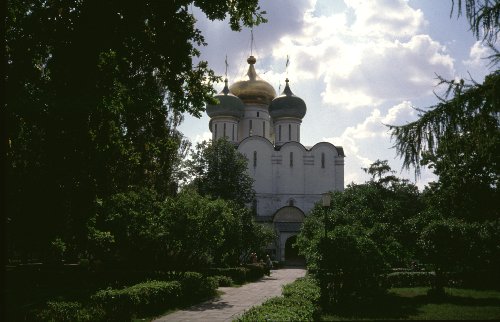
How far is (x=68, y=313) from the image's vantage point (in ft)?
30.6

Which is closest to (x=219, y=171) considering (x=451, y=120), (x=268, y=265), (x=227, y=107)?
(x=268, y=265)

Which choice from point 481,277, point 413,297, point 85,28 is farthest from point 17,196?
point 481,277

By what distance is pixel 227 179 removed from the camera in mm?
39000

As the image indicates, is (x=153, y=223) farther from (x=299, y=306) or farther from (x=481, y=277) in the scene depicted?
(x=481, y=277)

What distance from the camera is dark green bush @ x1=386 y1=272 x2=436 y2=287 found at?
24.2 meters

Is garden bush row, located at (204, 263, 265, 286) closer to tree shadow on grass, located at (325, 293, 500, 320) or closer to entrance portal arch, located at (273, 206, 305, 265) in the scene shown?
tree shadow on grass, located at (325, 293, 500, 320)

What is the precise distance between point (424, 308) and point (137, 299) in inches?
390

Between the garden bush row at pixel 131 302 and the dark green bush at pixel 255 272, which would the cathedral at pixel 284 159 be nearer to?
the dark green bush at pixel 255 272

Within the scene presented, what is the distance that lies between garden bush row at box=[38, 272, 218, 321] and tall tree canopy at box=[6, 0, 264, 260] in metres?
2.96

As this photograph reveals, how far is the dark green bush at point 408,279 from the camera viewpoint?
24.2 m

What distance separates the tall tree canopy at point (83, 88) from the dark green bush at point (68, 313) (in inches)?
150

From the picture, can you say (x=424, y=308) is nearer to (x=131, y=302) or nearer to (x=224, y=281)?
(x=131, y=302)

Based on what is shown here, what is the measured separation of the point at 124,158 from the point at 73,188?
240 centimetres

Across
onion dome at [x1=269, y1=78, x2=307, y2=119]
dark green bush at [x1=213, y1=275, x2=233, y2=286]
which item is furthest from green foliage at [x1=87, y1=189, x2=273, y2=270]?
onion dome at [x1=269, y1=78, x2=307, y2=119]
